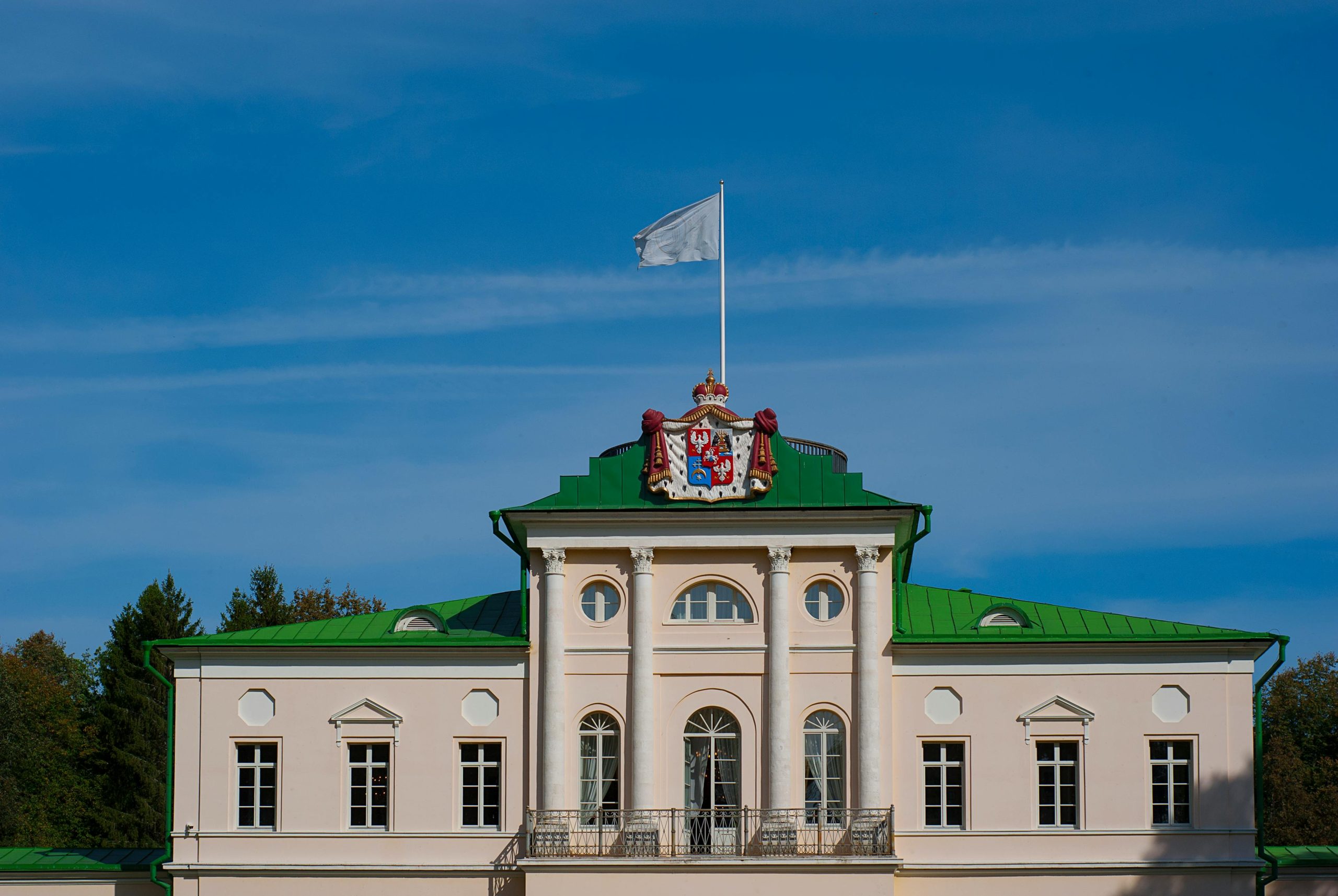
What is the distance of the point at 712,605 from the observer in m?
36.8

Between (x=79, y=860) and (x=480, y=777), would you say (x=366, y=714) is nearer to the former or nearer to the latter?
(x=480, y=777)

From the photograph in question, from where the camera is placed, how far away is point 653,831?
35.1 metres

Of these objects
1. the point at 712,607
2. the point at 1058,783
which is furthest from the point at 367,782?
the point at 1058,783

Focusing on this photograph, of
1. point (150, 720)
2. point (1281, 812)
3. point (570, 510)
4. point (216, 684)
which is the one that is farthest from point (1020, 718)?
point (150, 720)

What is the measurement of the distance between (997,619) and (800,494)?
4890mm

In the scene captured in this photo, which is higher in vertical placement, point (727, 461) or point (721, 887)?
point (727, 461)

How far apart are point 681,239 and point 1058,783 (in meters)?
13.4

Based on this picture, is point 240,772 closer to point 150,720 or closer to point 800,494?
point 800,494

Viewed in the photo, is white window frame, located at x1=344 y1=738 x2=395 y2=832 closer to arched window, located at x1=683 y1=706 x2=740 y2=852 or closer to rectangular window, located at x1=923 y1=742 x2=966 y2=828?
arched window, located at x1=683 y1=706 x2=740 y2=852

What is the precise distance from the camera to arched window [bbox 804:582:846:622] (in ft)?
120

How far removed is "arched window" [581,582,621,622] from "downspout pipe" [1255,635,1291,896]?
41.6 ft

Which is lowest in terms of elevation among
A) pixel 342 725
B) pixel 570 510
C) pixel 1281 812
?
pixel 1281 812

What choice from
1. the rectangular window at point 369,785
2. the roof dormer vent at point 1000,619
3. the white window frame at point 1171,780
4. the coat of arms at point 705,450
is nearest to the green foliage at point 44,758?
the rectangular window at point 369,785

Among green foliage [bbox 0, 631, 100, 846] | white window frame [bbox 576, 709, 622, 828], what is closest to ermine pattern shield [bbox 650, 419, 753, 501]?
white window frame [bbox 576, 709, 622, 828]
